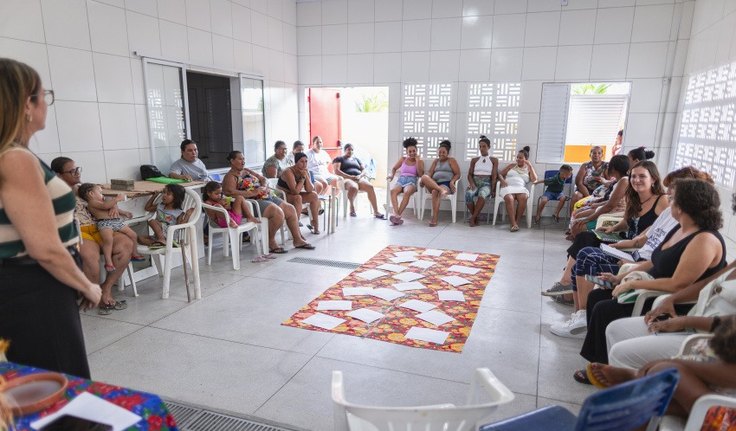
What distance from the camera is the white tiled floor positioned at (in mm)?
2273

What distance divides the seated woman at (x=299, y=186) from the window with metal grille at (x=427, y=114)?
2.16m

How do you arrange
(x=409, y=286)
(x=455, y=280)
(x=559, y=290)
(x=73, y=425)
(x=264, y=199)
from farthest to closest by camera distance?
(x=264, y=199) → (x=455, y=280) → (x=409, y=286) → (x=559, y=290) → (x=73, y=425)

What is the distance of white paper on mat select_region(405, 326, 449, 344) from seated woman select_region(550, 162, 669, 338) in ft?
2.47

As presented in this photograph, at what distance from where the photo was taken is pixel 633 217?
327cm

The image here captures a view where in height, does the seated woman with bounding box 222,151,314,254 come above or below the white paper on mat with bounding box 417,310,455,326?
above

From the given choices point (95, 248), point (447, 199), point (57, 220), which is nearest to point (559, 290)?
point (447, 199)

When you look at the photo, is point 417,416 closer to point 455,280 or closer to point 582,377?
point 582,377

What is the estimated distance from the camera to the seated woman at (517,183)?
6.03m

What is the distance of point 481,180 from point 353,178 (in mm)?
1868

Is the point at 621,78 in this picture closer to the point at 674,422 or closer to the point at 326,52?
the point at 326,52

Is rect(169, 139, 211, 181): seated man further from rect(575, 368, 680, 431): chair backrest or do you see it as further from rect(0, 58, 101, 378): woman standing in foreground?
rect(575, 368, 680, 431): chair backrest

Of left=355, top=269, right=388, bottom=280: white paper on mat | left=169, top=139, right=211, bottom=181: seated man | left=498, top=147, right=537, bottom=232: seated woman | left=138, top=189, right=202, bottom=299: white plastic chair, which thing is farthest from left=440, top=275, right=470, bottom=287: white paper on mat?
left=169, top=139, right=211, bottom=181: seated man

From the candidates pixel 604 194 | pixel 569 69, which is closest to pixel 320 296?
pixel 604 194

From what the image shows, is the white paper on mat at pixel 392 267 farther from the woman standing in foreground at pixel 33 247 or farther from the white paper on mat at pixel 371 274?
the woman standing in foreground at pixel 33 247
